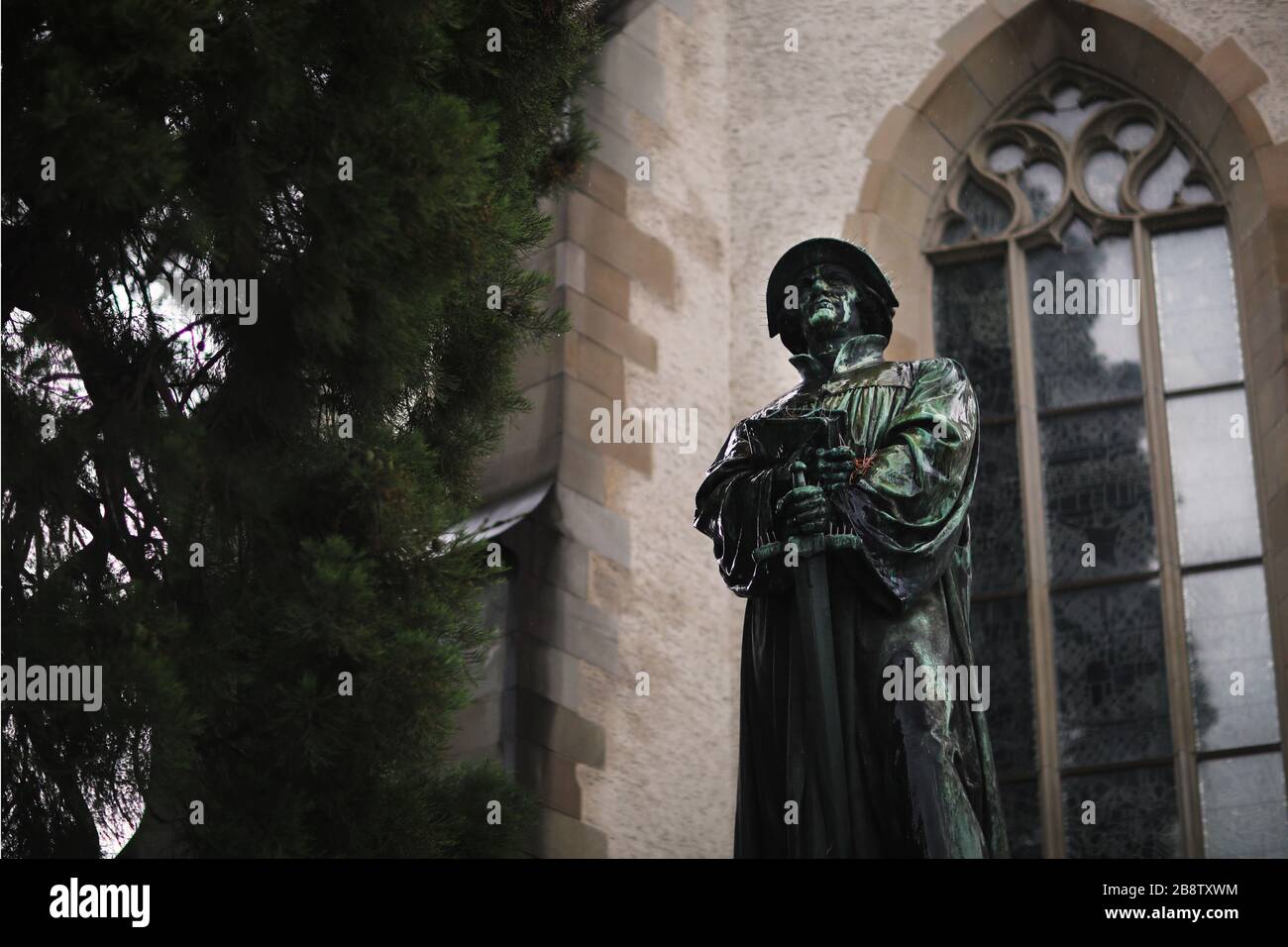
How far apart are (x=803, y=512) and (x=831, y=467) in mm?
169

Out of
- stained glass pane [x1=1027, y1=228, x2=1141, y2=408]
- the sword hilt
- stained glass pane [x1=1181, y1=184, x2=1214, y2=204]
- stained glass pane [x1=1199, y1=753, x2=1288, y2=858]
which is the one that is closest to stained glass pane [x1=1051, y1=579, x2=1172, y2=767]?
stained glass pane [x1=1199, y1=753, x2=1288, y2=858]

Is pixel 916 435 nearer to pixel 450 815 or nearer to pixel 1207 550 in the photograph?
pixel 450 815

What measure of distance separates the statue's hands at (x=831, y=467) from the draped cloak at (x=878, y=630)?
0.05m

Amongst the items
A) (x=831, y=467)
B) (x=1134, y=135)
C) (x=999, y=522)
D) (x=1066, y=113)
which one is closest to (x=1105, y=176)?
(x=1134, y=135)

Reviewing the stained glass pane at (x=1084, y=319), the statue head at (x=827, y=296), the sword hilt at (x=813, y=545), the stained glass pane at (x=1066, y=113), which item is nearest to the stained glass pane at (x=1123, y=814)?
the stained glass pane at (x=1084, y=319)

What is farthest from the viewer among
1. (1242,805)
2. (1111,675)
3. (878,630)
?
(1111,675)

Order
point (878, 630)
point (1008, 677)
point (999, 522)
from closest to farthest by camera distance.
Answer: point (878, 630), point (1008, 677), point (999, 522)

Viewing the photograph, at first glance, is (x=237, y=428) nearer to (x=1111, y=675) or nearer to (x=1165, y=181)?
(x=1111, y=675)

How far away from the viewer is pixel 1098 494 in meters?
12.1

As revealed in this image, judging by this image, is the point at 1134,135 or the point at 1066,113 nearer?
the point at 1134,135

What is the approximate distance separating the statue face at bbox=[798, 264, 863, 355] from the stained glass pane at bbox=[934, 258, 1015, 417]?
6356 mm

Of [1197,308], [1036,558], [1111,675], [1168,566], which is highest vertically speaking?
[1197,308]

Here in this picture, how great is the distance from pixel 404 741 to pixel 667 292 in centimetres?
571

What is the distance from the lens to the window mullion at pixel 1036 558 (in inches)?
455
